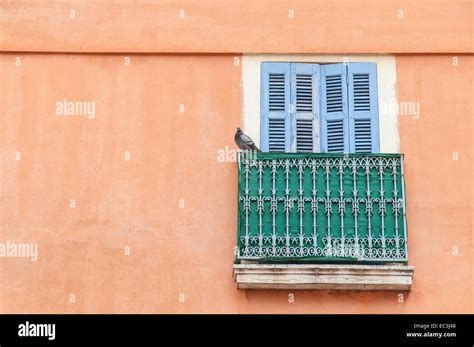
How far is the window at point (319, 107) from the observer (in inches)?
637

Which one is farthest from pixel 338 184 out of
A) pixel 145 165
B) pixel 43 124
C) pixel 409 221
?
pixel 43 124

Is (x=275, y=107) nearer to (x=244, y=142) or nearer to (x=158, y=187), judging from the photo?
(x=244, y=142)

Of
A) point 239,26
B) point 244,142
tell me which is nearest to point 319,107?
point 244,142

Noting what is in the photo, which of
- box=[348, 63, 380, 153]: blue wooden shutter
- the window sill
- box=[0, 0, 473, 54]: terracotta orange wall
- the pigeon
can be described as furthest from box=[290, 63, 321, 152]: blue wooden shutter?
the window sill

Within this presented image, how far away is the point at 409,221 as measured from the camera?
1575 centimetres

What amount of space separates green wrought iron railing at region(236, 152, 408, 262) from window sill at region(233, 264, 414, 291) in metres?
0.10

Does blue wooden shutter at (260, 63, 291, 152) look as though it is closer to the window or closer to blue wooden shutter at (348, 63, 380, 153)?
the window

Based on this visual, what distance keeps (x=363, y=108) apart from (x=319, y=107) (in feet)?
1.50

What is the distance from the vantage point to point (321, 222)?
15.6 meters

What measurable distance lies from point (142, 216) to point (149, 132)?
0.92 meters

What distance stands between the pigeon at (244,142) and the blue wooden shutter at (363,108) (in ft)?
3.48

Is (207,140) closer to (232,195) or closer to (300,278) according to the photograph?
(232,195)

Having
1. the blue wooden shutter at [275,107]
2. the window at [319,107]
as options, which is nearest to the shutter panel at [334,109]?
the window at [319,107]

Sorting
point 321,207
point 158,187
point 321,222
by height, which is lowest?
point 321,222
